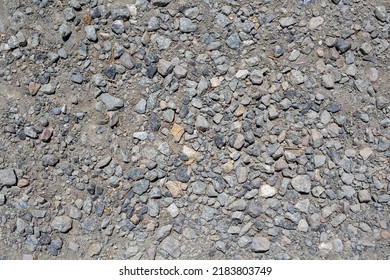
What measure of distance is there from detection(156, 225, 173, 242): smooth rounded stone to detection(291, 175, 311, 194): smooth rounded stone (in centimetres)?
90

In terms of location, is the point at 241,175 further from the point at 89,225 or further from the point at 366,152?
the point at 89,225

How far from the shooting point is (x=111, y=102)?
12.0ft

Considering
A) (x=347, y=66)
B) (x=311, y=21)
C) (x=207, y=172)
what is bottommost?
(x=207, y=172)

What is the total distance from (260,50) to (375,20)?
2.80 ft

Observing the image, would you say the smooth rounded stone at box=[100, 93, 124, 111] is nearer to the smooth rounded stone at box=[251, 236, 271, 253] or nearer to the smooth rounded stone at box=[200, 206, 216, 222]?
the smooth rounded stone at box=[200, 206, 216, 222]

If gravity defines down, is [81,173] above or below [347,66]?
below

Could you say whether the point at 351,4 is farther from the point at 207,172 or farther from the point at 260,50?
the point at 207,172

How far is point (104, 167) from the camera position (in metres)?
3.61

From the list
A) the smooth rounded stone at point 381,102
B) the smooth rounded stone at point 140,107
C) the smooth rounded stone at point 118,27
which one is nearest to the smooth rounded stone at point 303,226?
the smooth rounded stone at point 381,102

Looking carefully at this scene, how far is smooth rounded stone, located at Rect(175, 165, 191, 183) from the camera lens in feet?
11.7

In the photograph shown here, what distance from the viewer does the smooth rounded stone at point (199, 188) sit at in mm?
3576

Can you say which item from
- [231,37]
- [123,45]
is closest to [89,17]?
[123,45]

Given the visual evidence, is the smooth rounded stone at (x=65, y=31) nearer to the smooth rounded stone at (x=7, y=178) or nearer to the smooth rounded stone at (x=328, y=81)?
the smooth rounded stone at (x=7, y=178)

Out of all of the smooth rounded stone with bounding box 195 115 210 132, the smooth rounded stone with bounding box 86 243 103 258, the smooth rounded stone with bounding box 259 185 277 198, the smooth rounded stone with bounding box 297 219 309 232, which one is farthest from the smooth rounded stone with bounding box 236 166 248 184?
the smooth rounded stone with bounding box 86 243 103 258
